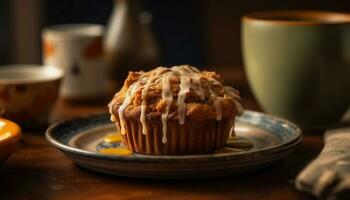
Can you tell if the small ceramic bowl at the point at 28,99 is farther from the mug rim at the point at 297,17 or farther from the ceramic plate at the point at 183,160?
the mug rim at the point at 297,17

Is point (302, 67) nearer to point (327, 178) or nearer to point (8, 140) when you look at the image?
point (327, 178)

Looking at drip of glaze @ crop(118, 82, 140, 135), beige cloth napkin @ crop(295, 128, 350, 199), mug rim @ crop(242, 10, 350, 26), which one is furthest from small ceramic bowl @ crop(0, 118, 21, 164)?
mug rim @ crop(242, 10, 350, 26)

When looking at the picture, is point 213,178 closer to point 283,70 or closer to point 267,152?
point 267,152

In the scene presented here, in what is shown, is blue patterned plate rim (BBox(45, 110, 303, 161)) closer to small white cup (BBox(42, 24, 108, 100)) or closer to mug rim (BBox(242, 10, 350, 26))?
mug rim (BBox(242, 10, 350, 26))

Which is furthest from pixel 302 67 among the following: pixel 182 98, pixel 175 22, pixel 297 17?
pixel 175 22

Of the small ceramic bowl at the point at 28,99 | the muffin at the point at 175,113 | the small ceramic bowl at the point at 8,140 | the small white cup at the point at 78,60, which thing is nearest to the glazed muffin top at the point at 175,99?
the muffin at the point at 175,113

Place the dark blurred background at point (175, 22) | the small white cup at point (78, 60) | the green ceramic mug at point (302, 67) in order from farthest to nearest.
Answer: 1. the dark blurred background at point (175, 22)
2. the small white cup at point (78, 60)
3. the green ceramic mug at point (302, 67)

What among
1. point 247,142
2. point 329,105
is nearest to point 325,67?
point 329,105
